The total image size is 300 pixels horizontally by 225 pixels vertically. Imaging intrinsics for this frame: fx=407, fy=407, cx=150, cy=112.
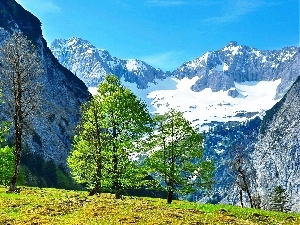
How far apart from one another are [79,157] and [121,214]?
2003 cm

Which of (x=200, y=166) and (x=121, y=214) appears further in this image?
(x=200, y=166)

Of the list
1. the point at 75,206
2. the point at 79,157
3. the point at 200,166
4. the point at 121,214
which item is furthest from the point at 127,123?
the point at 121,214

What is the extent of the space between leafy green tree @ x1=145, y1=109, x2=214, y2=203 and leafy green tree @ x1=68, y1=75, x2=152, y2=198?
262 centimetres

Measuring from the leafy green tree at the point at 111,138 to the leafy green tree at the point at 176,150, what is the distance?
2.62 meters

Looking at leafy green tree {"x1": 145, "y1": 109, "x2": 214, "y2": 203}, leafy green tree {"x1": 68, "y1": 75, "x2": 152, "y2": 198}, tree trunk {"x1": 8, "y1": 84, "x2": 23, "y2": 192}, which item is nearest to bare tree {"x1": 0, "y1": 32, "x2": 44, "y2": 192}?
tree trunk {"x1": 8, "y1": 84, "x2": 23, "y2": 192}

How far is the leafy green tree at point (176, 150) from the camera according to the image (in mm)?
47625

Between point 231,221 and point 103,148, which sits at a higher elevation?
point 103,148

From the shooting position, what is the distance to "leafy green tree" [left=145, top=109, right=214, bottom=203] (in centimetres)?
4762

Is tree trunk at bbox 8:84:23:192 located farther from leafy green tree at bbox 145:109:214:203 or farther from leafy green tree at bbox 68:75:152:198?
leafy green tree at bbox 145:109:214:203

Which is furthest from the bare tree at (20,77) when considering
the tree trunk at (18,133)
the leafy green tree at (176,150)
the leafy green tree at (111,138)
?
the leafy green tree at (176,150)

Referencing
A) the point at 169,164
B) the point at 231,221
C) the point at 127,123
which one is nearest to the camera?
the point at 231,221

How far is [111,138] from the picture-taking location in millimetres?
45000

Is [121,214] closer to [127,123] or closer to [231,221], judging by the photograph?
[231,221]

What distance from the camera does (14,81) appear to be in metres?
44.9
